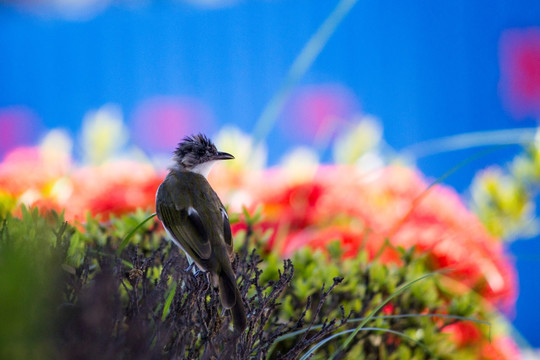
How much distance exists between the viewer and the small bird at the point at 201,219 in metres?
0.76

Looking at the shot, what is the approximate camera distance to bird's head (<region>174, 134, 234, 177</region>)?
39.2 inches

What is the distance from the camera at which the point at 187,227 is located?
84 centimetres

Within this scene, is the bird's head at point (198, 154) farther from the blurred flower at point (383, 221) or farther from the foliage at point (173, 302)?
the blurred flower at point (383, 221)

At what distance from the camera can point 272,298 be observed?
792 millimetres

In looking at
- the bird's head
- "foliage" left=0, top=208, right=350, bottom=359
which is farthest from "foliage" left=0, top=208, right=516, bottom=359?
the bird's head

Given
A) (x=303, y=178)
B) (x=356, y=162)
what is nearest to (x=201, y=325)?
(x=303, y=178)

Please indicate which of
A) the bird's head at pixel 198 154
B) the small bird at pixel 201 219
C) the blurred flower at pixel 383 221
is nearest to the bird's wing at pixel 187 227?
the small bird at pixel 201 219

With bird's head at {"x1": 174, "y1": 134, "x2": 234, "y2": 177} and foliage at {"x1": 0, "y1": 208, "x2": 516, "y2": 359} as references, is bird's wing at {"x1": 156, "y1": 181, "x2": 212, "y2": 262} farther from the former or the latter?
bird's head at {"x1": 174, "y1": 134, "x2": 234, "y2": 177}

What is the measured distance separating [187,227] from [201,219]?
1.0 inches

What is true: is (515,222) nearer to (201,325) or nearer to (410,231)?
(410,231)

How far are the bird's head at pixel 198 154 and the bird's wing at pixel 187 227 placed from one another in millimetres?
132

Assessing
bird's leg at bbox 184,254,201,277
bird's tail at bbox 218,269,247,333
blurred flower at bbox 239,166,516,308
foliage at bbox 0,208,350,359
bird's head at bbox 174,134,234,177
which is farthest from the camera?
blurred flower at bbox 239,166,516,308

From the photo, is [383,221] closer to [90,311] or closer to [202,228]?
[202,228]

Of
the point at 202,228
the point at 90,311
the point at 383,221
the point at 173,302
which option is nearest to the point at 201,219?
the point at 202,228
